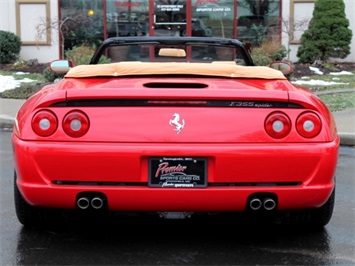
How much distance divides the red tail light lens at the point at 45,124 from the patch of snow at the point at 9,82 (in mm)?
10577

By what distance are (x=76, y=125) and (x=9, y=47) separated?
50.9ft

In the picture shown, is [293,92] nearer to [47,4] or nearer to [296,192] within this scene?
[296,192]

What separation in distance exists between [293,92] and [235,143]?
51 centimetres

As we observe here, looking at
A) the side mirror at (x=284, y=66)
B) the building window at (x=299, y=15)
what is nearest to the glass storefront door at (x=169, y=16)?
the building window at (x=299, y=15)

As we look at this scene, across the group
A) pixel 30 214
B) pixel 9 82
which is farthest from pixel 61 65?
pixel 9 82

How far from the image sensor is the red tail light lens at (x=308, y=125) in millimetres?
4086

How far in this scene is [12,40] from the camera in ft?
62.5

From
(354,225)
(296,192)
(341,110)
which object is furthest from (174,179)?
(341,110)

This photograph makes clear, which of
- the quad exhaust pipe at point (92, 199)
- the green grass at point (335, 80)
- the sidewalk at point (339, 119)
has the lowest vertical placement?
the sidewalk at point (339, 119)

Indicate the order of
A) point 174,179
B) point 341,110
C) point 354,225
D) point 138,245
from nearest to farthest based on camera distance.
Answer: point 174,179 < point 138,245 < point 354,225 < point 341,110

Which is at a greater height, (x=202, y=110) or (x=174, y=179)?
(x=202, y=110)

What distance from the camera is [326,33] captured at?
17.8 metres

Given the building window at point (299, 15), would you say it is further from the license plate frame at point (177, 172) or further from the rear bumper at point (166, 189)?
the license plate frame at point (177, 172)

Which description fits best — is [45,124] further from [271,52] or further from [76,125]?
[271,52]
